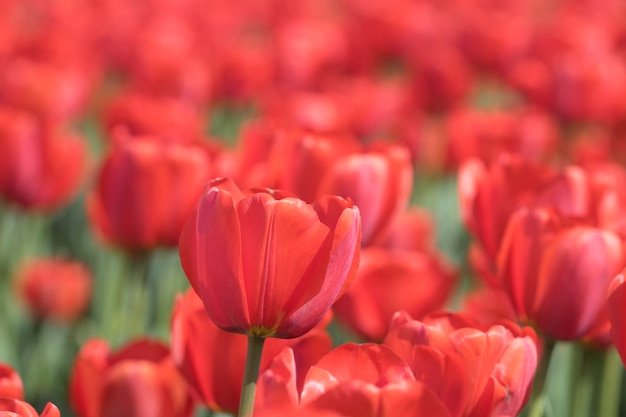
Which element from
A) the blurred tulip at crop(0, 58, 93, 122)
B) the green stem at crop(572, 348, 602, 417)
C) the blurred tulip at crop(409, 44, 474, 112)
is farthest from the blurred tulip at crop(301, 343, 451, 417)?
the blurred tulip at crop(409, 44, 474, 112)

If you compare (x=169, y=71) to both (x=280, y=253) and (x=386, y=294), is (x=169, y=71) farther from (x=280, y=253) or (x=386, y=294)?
(x=280, y=253)

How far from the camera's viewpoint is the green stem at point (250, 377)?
70 cm

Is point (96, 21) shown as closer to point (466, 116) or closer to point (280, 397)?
point (466, 116)

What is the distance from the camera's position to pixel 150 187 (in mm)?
1300

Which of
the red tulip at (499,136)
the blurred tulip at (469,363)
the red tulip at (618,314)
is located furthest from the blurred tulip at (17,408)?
the red tulip at (499,136)

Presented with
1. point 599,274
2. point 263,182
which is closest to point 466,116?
point 263,182

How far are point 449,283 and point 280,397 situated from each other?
2.21 ft

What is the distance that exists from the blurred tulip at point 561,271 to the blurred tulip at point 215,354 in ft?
0.63

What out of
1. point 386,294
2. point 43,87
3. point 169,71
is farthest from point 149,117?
point 386,294

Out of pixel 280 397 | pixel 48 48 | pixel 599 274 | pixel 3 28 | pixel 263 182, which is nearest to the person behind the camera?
pixel 280 397

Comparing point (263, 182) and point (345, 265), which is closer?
point (345, 265)

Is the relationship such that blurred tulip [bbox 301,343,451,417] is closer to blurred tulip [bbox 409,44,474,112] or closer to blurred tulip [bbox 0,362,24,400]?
blurred tulip [bbox 0,362,24,400]

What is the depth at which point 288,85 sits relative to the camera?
2.53 m

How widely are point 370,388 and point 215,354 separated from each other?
10.9 inches
